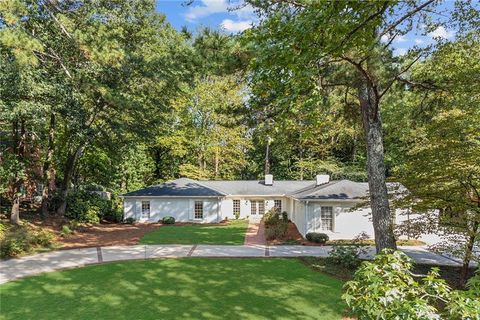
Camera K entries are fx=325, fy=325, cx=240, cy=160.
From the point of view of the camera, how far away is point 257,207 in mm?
31422

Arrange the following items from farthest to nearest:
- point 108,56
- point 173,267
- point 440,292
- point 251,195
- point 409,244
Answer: point 251,195
point 409,244
point 108,56
point 173,267
point 440,292

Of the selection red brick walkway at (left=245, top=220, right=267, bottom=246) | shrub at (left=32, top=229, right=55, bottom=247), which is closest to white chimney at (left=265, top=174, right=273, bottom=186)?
red brick walkway at (left=245, top=220, right=267, bottom=246)

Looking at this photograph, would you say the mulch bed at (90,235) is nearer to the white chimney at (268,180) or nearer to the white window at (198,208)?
the white window at (198,208)

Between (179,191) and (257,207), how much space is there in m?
7.99

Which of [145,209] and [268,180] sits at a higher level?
[268,180]

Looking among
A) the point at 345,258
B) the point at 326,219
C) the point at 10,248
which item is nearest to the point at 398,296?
the point at 345,258

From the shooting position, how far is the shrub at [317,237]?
1702 cm

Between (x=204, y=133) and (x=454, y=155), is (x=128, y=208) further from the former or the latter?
(x=454, y=155)

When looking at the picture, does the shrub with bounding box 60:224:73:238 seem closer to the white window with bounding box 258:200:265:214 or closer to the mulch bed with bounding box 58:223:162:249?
the mulch bed with bounding box 58:223:162:249

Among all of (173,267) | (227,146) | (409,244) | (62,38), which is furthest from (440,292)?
(227,146)

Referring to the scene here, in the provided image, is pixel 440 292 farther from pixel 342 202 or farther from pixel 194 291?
pixel 342 202

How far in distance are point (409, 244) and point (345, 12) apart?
54.9 ft

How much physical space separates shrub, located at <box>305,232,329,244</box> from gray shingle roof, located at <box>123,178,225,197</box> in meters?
11.1

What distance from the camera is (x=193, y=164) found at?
38.5 m
